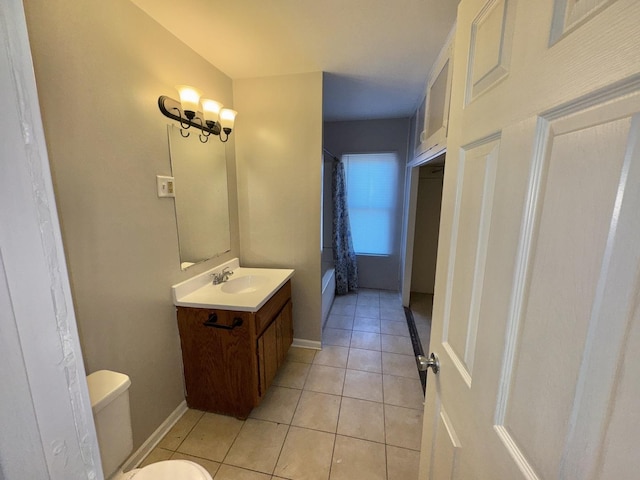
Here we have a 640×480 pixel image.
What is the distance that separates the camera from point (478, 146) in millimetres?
679

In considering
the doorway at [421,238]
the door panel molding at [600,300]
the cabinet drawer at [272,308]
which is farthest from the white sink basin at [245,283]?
the door panel molding at [600,300]

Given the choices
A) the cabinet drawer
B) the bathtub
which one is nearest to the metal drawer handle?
the cabinet drawer

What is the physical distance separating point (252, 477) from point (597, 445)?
1.63 m

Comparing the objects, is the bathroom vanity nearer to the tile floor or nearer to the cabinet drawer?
the cabinet drawer

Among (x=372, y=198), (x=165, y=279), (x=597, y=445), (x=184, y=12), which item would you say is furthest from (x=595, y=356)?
(x=372, y=198)

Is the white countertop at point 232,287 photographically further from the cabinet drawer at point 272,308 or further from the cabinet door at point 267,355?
the cabinet door at point 267,355

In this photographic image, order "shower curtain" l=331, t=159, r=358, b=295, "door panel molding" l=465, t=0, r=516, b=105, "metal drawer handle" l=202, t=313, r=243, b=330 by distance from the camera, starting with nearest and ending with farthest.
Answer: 1. "door panel molding" l=465, t=0, r=516, b=105
2. "metal drawer handle" l=202, t=313, r=243, b=330
3. "shower curtain" l=331, t=159, r=358, b=295

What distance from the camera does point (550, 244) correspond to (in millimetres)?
418

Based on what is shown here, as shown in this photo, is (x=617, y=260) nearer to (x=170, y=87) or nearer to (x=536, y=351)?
(x=536, y=351)

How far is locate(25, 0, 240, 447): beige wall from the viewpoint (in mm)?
1067

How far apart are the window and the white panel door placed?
118 inches

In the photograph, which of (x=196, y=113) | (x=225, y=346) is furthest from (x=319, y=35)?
(x=225, y=346)

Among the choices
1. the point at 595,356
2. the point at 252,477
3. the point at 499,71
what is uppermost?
the point at 499,71

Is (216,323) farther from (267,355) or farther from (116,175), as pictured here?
(116,175)
